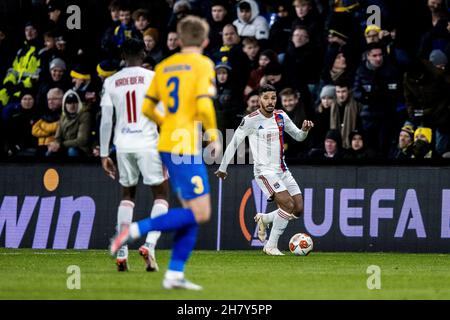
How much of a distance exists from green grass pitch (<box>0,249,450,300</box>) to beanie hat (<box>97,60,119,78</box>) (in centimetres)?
370

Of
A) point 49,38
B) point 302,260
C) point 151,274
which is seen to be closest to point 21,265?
point 151,274

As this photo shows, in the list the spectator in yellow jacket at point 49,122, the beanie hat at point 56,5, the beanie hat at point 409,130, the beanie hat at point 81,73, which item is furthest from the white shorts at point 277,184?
the beanie hat at point 56,5

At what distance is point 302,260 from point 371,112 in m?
3.91

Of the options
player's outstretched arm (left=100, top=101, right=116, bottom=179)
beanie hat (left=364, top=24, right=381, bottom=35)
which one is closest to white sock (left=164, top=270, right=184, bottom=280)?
player's outstretched arm (left=100, top=101, right=116, bottom=179)

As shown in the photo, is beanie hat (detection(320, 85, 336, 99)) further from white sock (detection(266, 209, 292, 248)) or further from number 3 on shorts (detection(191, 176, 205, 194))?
number 3 on shorts (detection(191, 176, 205, 194))

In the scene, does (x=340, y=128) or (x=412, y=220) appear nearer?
(x=412, y=220)

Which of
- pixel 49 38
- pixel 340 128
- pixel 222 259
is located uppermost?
pixel 49 38

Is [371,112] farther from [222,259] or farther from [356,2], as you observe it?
[222,259]

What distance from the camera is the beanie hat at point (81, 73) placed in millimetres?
20125

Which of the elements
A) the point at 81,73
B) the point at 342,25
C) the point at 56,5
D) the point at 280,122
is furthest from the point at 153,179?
the point at 56,5

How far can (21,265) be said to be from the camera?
14.0m

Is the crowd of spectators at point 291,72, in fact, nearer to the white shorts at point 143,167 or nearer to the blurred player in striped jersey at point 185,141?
the white shorts at point 143,167

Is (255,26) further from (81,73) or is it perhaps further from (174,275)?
(174,275)

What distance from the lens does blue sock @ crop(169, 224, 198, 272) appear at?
1009cm
